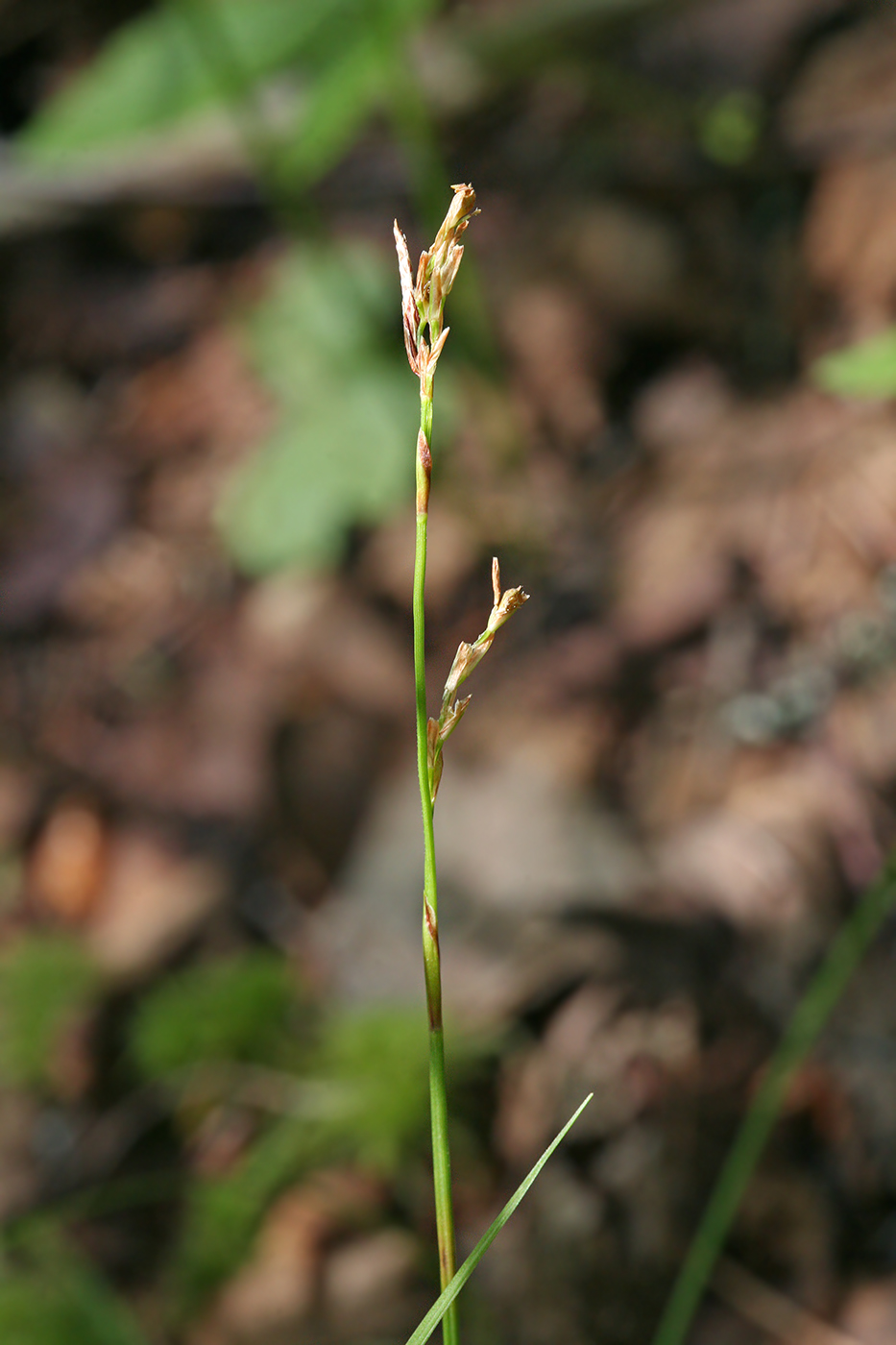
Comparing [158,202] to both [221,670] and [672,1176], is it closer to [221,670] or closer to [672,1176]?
[221,670]

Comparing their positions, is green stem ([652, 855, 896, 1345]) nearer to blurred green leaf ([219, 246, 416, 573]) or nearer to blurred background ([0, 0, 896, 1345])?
blurred background ([0, 0, 896, 1345])

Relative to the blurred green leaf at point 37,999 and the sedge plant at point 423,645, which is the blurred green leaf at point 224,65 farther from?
the sedge plant at point 423,645

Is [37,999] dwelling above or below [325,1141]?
above

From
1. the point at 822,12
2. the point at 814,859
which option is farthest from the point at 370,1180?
the point at 822,12

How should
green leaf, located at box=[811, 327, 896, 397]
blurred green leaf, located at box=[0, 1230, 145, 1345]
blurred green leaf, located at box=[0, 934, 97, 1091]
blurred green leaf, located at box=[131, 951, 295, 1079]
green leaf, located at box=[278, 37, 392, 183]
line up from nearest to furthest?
green leaf, located at box=[811, 327, 896, 397], blurred green leaf, located at box=[0, 1230, 145, 1345], blurred green leaf, located at box=[131, 951, 295, 1079], blurred green leaf, located at box=[0, 934, 97, 1091], green leaf, located at box=[278, 37, 392, 183]

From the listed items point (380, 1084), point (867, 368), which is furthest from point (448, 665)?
point (867, 368)

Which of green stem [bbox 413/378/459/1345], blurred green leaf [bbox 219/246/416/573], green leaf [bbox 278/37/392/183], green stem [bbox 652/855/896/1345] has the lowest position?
green stem [bbox 652/855/896/1345]

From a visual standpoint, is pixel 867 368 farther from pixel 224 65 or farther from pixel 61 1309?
pixel 224 65

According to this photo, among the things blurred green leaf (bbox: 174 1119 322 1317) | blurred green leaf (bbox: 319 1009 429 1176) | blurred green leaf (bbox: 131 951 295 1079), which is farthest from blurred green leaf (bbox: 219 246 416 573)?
blurred green leaf (bbox: 174 1119 322 1317)
